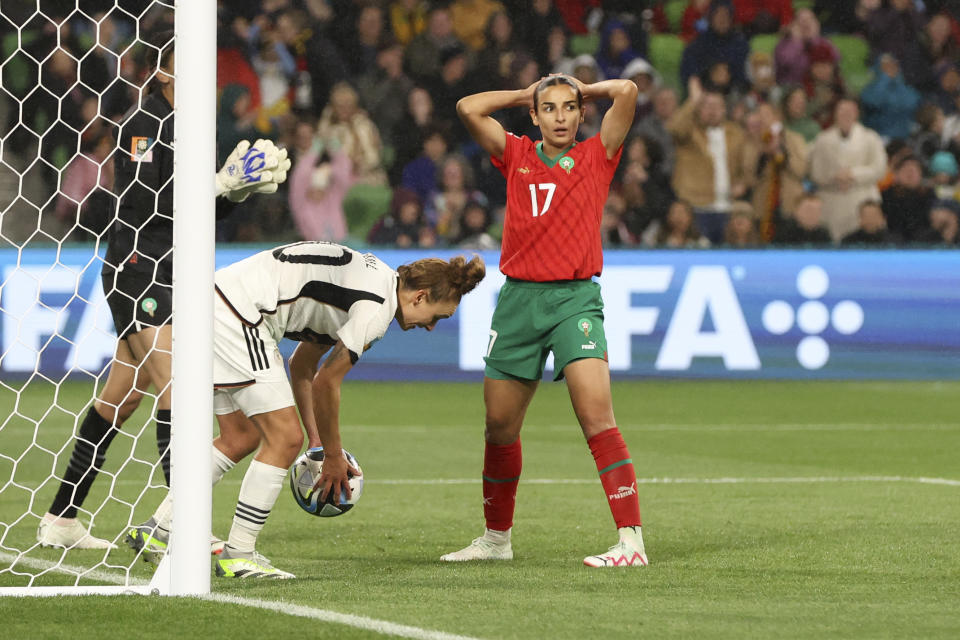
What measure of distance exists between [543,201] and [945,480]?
391cm

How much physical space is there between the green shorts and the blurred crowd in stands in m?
9.16

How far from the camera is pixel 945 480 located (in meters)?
9.12

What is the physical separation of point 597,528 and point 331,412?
1.94 metres

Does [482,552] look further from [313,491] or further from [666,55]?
[666,55]

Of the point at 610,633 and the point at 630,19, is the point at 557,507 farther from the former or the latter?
the point at 630,19

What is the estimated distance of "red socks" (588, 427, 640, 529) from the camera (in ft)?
20.2

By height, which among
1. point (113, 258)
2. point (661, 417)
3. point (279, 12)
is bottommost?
point (661, 417)

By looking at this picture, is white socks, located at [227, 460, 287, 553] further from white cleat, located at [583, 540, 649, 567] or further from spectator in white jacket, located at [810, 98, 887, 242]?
spectator in white jacket, located at [810, 98, 887, 242]

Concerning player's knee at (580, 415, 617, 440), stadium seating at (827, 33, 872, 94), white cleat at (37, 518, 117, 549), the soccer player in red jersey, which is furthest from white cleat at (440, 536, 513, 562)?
stadium seating at (827, 33, 872, 94)

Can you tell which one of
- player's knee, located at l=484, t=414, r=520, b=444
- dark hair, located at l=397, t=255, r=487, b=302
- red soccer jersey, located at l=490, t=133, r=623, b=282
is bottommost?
player's knee, located at l=484, t=414, r=520, b=444

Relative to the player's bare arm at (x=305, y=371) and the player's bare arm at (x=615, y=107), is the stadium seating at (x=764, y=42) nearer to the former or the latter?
the player's bare arm at (x=615, y=107)

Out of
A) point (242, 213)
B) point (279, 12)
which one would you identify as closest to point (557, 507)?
point (242, 213)

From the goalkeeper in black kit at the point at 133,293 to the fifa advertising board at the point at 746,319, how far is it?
7546 mm

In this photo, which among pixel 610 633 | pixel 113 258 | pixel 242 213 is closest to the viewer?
pixel 610 633
